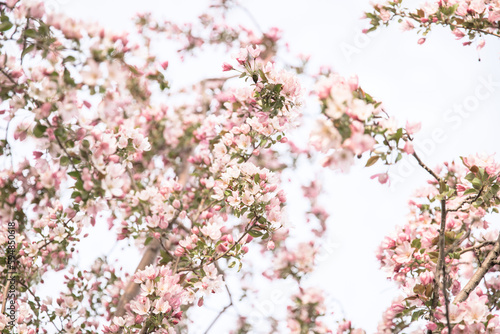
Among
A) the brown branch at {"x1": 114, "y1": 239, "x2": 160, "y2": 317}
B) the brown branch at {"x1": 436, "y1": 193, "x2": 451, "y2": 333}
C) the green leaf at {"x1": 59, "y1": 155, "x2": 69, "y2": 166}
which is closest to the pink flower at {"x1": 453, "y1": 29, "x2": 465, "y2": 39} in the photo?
the brown branch at {"x1": 436, "y1": 193, "x2": 451, "y2": 333}

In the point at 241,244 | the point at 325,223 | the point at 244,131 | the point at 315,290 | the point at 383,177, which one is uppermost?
the point at 325,223

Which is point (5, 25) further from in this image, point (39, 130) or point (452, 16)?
point (452, 16)

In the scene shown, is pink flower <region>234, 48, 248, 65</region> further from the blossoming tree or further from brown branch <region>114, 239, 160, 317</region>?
brown branch <region>114, 239, 160, 317</region>

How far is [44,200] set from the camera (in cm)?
236

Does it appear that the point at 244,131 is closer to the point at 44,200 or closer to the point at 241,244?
the point at 241,244

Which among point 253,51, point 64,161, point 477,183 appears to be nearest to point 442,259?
point 477,183

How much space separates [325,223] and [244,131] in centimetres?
247

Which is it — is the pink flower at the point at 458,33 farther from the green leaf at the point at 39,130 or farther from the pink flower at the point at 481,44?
the green leaf at the point at 39,130

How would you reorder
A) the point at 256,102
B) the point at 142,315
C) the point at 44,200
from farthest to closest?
the point at 44,200
the point at 256,102
the point at 142,315

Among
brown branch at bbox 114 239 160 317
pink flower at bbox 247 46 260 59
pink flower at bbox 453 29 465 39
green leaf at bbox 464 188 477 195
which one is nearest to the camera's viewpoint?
green leaf at bbox 464 188 477 195

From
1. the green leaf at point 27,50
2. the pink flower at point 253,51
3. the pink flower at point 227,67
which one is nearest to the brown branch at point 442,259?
the pink flower at point 253,51

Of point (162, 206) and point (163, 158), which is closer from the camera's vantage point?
point (162, 206)

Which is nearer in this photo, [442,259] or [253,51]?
[442,259]

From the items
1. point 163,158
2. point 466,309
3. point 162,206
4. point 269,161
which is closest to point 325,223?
point 269,161
